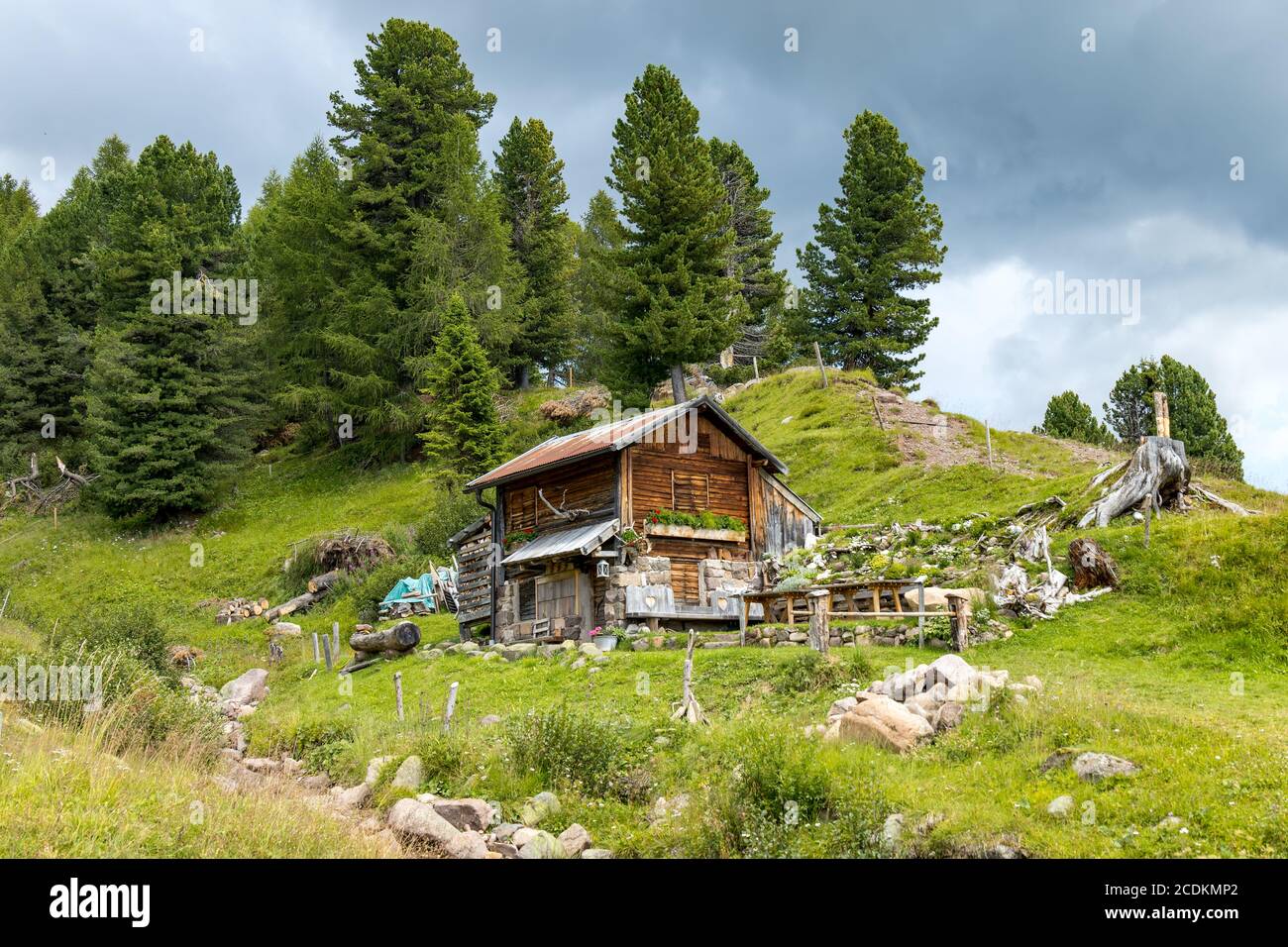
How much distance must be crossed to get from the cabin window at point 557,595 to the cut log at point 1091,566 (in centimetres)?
1421

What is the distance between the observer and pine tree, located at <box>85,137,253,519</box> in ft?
157

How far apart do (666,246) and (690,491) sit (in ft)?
68.5

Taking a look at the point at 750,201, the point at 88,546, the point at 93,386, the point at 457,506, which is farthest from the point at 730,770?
the point at 750,201

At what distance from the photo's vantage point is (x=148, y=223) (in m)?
51.7

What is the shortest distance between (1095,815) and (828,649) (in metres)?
9.03

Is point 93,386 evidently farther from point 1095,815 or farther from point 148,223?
point 1095,815

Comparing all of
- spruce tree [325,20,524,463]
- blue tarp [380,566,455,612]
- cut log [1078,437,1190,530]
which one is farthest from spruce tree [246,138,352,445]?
cut log [1078,437,1190,530]

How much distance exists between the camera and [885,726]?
13461 millimetres

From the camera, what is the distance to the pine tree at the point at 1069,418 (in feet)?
185

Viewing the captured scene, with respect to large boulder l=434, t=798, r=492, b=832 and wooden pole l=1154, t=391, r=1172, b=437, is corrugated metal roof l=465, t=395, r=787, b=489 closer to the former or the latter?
wooden pole l=1154, t=391, r=1172, b=437

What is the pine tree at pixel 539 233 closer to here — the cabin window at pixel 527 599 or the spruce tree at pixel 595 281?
the spruce tree at pixel 595 281

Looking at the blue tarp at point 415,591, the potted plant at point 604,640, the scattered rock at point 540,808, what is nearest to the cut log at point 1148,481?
the potted plant at point 604,640

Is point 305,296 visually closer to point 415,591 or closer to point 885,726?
point 415,591

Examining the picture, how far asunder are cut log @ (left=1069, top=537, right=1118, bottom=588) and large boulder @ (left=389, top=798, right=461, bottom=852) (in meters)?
14.6
